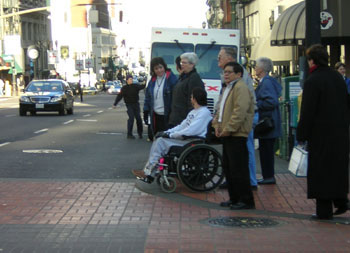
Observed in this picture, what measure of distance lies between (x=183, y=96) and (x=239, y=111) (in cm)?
230

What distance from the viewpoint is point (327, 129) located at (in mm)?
7633

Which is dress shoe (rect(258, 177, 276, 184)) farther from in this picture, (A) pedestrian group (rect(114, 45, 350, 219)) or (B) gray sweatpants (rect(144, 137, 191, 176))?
(B) gray sweatpants (rect(144, 137, 191, 176))

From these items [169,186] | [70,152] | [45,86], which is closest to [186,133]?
[169,186]

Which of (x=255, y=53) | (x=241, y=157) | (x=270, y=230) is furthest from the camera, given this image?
(x=255, y=53)

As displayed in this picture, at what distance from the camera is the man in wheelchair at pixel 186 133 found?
985 centimetres

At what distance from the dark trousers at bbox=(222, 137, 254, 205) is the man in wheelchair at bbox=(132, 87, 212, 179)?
138 centimetres

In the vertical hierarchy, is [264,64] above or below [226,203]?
above

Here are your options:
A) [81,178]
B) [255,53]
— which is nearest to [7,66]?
[255,53]

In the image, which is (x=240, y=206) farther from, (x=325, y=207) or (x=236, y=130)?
(x=325, y=207)

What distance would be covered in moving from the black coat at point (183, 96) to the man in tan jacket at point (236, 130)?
1.76 m

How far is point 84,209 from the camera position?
28.4 ft

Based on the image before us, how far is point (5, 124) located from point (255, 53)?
12266 mm

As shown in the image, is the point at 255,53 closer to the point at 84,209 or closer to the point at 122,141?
the point at 122,141

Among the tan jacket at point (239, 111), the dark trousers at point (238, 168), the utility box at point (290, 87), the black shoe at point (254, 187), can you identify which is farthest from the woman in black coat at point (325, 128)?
the utility box at point (290, 87)
